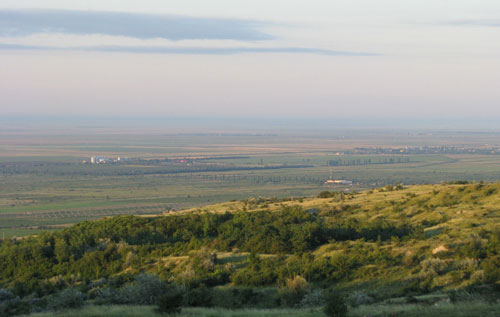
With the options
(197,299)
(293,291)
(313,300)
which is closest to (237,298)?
(197,299)

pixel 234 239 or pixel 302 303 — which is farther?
pixel 234 239

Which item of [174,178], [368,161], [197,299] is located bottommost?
[174,178]

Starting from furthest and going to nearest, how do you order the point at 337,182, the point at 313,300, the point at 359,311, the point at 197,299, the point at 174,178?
1. the point at 174,178
2. the point at 337,182
3. the point at 197,299
4. the point at 313,300
5. the point at 359,311

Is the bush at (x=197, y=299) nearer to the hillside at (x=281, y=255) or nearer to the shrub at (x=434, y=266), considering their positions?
the hillside at (x=281, y=255)

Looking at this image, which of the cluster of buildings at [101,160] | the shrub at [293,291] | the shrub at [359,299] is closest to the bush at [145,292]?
the shrub at [293,291]

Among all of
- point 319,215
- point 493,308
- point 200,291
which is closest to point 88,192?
point 319,215

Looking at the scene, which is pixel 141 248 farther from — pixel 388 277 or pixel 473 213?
pixel 473 213

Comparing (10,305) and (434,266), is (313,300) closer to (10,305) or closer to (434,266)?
(434,266)

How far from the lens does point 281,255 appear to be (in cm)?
2767

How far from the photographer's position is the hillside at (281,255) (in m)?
21.2

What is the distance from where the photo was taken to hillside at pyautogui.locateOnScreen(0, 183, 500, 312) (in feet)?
69.7

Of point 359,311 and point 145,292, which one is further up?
point 359,311

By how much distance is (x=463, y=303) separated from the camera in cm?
1692

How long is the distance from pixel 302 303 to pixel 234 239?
12529 mm
